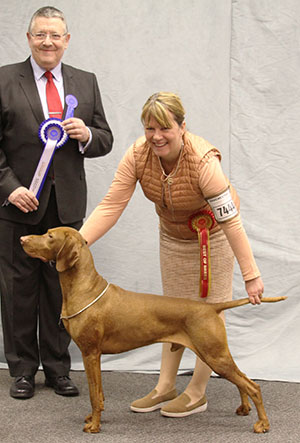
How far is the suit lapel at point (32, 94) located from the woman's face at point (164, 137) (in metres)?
0.69

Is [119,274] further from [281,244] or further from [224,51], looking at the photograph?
[224,51]

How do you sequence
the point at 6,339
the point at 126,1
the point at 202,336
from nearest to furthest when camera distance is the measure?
the point at 202,336, the point at 6,339, the point at 126,1

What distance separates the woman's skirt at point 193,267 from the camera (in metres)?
3.06

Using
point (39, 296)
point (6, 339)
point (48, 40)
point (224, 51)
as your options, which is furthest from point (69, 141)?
point (224, 51)

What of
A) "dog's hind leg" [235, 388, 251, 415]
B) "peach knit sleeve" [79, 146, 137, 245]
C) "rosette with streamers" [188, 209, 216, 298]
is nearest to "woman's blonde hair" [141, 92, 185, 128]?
"peach knit sleeve" [79, 146, 137, 245]

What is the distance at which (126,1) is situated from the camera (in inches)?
161

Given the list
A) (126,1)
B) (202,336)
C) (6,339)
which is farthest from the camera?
(126,1)

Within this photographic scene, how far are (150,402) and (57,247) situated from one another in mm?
964

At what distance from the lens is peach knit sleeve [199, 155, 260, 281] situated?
2775 millimetres

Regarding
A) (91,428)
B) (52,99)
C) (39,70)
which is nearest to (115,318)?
(91,428)

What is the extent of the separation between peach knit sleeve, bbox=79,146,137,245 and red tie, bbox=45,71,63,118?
475 mm

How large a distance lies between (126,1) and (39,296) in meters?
1.87

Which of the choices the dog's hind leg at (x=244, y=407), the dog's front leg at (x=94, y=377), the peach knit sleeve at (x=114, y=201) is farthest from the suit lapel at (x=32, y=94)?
the dog's hind leg at (x=244, y=407)

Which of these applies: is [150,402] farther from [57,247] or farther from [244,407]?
[57,247]
